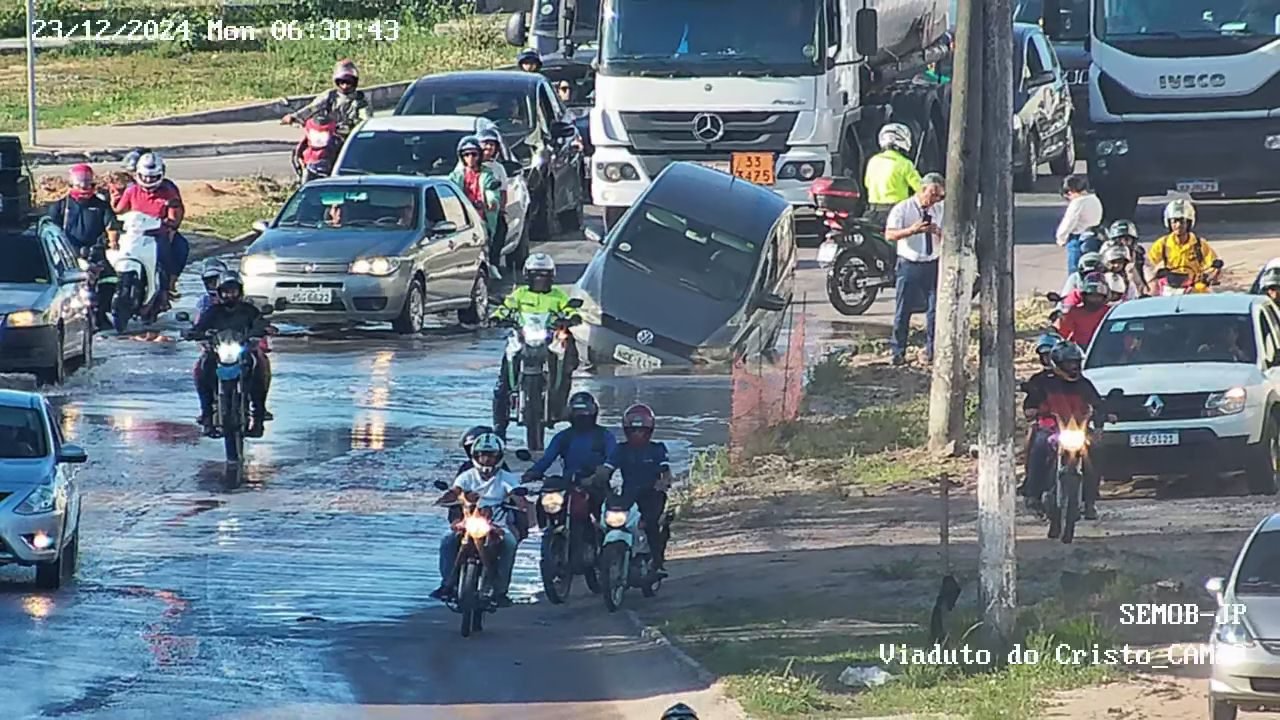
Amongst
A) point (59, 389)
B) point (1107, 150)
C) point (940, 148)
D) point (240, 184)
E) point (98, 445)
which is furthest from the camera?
point (240, 184)

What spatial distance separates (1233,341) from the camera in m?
21.3

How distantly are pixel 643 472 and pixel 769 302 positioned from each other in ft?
28.3

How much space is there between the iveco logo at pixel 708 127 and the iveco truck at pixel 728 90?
1cm

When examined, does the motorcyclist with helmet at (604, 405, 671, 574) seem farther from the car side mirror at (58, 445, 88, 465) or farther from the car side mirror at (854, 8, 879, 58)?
the car side mirror at (854, 8, 879, 58)

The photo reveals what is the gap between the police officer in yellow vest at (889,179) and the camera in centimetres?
2848

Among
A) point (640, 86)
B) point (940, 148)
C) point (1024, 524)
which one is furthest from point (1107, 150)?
point (1024, 524)

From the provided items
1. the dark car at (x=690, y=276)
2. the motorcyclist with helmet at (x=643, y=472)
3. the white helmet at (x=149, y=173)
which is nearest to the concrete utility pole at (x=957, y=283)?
the dark car at (x=690, y=276)

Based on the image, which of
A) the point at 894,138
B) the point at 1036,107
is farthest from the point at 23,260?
the point at 1036,107

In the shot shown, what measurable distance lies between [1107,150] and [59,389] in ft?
46.2

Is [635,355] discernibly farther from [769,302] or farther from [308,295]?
[308,295]

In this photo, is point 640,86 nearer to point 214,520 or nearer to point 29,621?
point 214,520

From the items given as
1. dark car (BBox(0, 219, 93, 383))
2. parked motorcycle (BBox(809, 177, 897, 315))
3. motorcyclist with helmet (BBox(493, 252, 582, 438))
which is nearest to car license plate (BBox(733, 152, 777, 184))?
parked motorcycle (BBox(809, 177, 897, 315))

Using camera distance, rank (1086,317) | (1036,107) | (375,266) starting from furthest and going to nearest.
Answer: (1036,107) < (375,266) < (1086,317)

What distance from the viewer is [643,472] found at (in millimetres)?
17047
